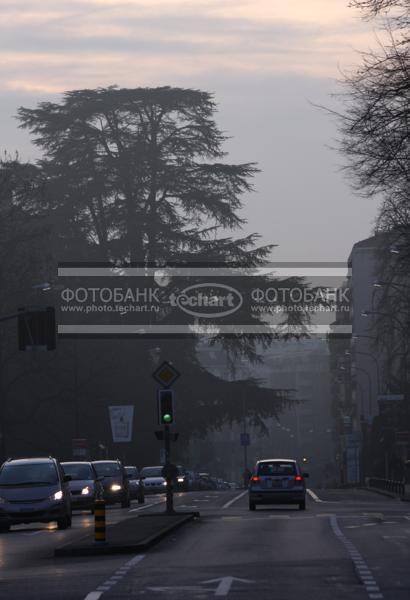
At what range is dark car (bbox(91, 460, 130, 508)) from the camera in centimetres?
4959

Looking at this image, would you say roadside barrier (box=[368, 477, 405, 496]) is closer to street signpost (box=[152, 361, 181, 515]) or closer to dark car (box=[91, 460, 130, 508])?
dark car (box=[91, 460, 130, 508])

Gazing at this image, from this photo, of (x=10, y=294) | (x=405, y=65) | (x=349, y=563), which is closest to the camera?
(x=349, y=563)

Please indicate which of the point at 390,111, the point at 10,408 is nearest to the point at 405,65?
the point at 390,111

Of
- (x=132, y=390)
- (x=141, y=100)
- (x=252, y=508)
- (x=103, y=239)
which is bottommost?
(x=252, y=508)

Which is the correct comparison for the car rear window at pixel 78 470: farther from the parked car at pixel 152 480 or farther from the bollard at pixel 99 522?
the parked car at pixel 152 480

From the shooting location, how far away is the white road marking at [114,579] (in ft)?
52.3

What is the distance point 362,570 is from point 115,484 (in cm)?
3176

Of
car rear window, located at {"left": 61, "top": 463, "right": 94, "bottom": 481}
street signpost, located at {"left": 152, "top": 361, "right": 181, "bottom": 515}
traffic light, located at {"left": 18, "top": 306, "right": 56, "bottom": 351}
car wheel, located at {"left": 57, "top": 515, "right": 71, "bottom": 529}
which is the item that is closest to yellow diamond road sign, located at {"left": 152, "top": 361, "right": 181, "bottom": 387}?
street signpost, located at {"left": 152, "top": 361, "right": 181, "bottom": 515}

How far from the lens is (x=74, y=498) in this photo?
142ft

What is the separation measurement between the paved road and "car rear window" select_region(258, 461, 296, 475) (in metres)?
11.2

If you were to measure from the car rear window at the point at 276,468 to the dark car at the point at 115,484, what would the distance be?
282 inches

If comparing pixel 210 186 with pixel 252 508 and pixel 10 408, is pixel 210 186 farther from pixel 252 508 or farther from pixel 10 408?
pixel 252 508

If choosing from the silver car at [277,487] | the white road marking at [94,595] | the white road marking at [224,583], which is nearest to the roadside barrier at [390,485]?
the silver car at [277,487]

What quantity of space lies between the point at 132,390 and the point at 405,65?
51.8 metres
